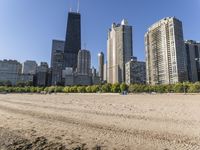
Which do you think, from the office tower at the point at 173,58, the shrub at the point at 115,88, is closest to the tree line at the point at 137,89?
the shrub at the point at 115,88

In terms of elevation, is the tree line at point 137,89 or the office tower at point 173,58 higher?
the office tower at point 173,58

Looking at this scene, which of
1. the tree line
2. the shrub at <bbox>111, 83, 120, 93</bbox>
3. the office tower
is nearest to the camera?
the tree line

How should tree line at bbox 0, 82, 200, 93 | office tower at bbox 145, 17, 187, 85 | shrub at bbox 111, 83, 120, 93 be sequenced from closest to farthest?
1. tree line at bbox 0, 82, 200, 93
2. shrub at bbox 111, 83, 120, 93
3. office tower at bbox 145, 17, 187, 85

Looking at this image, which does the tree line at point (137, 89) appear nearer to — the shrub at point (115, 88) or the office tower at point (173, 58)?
the shrub at point (115, 88)

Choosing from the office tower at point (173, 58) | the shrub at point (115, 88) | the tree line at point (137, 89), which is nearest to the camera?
the tree line at point (137, 89)

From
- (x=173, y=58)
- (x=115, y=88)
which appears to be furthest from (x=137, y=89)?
(x=173, y=58)

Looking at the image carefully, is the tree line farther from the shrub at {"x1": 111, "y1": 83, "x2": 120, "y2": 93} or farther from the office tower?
the office tower

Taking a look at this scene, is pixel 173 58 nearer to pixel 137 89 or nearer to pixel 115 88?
pixel 137 89

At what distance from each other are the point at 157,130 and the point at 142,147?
359 centimetres

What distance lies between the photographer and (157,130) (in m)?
12.2

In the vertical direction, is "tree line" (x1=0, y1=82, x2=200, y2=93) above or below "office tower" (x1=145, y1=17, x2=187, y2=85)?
below

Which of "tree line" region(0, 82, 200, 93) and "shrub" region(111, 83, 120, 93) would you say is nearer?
"tree line" region(0, 82, 200, 93)

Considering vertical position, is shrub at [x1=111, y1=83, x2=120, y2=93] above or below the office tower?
below

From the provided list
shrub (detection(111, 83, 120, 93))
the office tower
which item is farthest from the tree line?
the office tower
